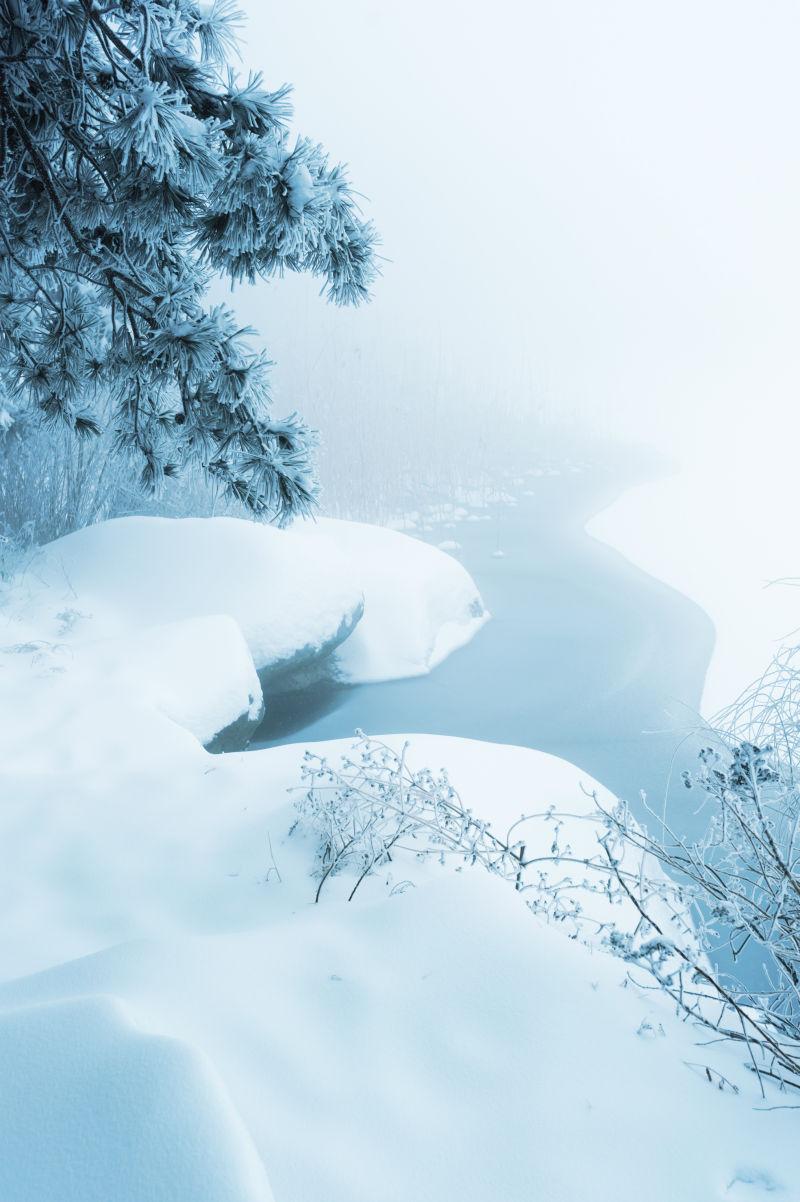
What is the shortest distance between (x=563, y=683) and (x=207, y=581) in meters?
2.75

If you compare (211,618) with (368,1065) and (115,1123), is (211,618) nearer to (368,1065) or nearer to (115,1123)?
(368,1065)

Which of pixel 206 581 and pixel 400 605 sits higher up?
pixel 206 581

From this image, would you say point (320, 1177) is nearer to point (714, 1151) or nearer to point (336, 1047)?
point (336, 1047)

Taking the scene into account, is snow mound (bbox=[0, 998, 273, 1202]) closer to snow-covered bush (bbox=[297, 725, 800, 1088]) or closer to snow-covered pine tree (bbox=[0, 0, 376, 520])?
snow-covered bush (bbox=[297, 725, 800, 1088])

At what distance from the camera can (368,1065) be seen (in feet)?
4.14

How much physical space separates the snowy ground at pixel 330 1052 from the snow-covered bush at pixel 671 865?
83mm

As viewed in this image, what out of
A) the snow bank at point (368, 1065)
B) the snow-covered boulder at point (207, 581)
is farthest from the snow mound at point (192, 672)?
the snow bank at point (368, 1065)

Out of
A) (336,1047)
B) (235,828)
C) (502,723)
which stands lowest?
(502,723)

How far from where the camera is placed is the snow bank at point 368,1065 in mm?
937

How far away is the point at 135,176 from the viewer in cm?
182

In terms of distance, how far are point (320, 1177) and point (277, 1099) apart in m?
0.14

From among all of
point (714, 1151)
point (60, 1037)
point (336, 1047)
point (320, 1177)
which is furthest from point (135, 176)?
point (714, 1151)

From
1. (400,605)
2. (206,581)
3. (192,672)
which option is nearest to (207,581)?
(206,581)

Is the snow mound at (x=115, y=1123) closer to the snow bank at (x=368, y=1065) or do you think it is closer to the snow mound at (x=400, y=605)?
the snow bank at (x=368, y=1065)
